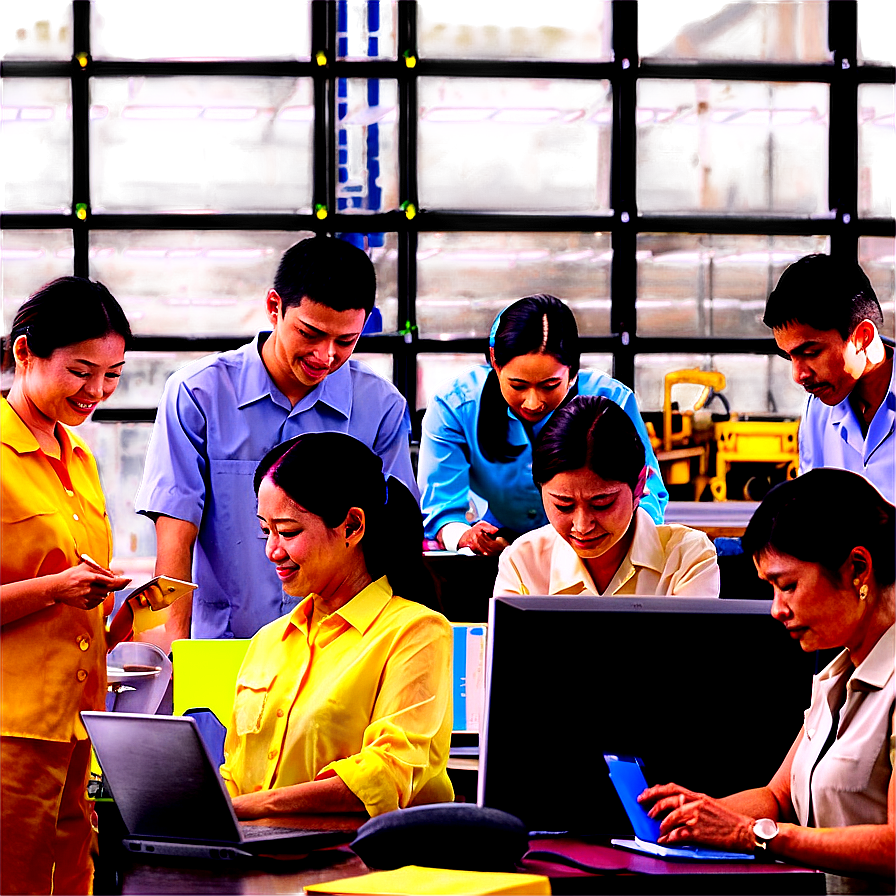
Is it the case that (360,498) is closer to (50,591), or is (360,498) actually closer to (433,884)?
(50,591)

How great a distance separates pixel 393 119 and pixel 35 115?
154 centimetres

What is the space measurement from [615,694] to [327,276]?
4.28ft

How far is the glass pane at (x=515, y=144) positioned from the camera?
5320 mm

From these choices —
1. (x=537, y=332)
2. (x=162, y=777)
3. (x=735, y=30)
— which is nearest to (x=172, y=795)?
(x=162, y=777)

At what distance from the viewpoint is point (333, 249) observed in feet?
8.59

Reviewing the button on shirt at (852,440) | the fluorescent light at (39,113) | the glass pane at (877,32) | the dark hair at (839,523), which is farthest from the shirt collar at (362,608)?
the glass pane at (877,32)

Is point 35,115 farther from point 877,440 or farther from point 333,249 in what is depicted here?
point 877,440

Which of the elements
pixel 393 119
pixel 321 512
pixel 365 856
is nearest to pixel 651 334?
pixel 393 119

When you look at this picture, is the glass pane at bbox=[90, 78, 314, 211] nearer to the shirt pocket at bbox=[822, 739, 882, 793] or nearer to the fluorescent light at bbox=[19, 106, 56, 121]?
the fluorescent light at bbox=[19, 106, 56, 121]

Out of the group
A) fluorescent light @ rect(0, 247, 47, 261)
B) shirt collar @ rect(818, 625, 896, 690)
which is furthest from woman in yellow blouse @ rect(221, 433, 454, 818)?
fluorescent light @ rect(0, 247, 47, 261)

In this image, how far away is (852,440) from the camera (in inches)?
116

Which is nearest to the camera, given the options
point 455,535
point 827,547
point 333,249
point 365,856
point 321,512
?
point 365,856

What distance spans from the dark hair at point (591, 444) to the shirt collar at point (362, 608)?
0.44m

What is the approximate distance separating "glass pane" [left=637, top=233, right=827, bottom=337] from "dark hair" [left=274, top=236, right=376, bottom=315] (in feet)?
9.87
